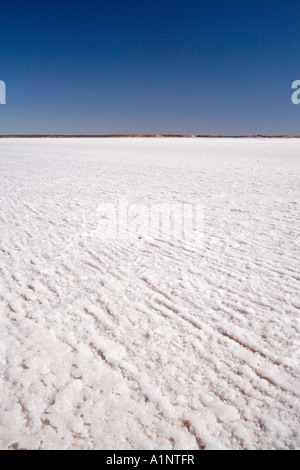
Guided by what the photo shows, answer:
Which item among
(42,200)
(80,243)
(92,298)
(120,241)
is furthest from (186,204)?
(92,298)

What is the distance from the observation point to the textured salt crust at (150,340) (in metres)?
1.31

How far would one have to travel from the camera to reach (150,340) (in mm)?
1794

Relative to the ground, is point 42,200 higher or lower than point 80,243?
higher

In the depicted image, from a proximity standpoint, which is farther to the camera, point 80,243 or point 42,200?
point 42,200

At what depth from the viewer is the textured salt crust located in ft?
4.29

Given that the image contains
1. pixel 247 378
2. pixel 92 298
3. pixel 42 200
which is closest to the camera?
pixel 247 378

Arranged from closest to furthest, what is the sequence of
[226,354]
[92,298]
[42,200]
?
[226,354]
[92,298]
[42,200]

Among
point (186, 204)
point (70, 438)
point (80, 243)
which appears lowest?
point (70, 438)

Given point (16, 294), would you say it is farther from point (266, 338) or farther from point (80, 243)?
point (266, 338)

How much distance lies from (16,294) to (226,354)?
5.24 ft

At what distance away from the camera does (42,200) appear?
203 inches

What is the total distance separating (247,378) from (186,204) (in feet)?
11.4

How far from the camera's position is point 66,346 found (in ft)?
5.76

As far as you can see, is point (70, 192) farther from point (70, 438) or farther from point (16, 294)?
point (70, 438)
